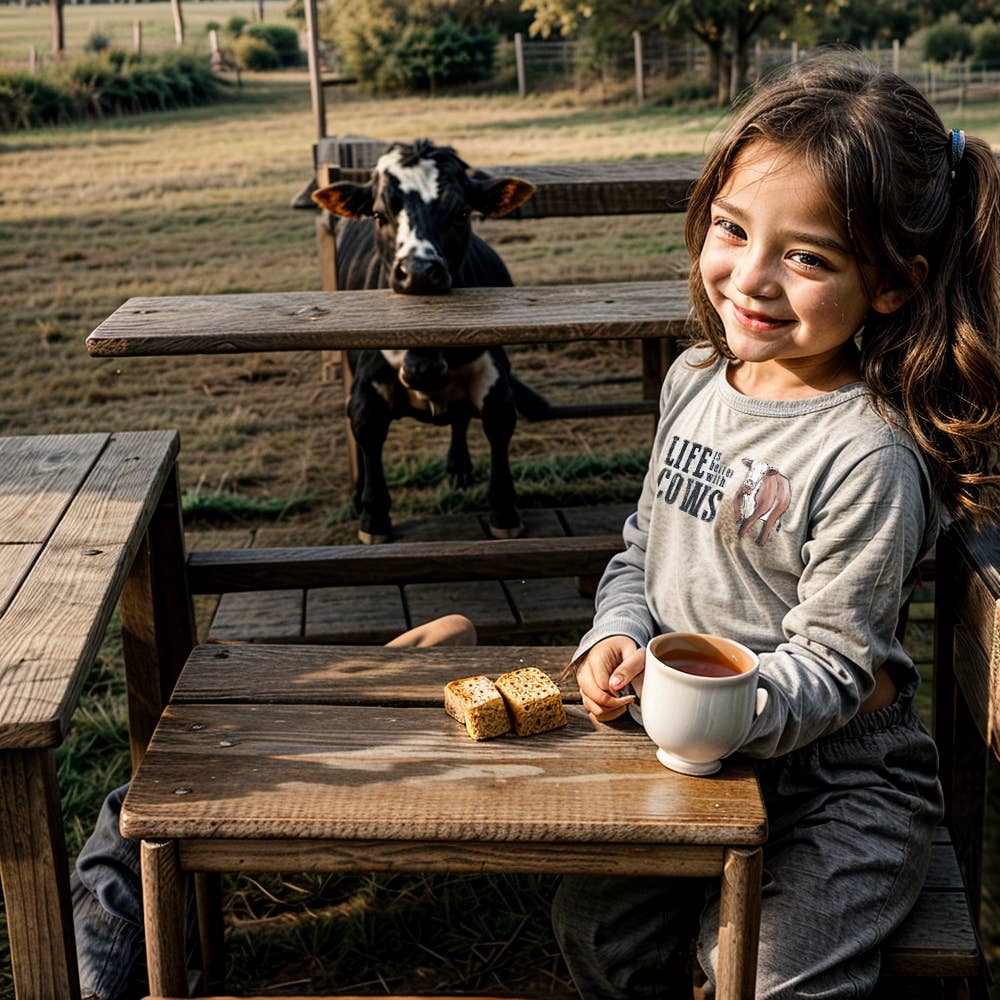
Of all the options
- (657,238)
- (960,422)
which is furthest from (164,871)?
(657,238)

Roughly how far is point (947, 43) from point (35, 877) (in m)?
35.5

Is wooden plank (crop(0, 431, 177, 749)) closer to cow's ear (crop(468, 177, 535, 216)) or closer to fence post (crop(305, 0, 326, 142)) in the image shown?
cow's ear (crop(468, 177, 535, 216))

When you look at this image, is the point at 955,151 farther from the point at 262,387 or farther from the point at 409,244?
the point at 262,387

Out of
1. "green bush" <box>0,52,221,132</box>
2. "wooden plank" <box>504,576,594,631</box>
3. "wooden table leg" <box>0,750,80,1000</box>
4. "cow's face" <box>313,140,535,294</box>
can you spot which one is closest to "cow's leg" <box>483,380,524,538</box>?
"wooden plank" <box>504,576,594,631</box>

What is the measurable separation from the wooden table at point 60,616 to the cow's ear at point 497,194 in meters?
1.63

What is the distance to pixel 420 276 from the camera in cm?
316

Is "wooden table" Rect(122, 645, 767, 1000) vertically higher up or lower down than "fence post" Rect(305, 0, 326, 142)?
lower down

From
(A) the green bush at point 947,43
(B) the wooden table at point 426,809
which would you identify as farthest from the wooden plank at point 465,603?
(A) the green bush at point 947,43

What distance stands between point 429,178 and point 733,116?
1.99 m

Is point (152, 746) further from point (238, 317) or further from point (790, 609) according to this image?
point (238, 317)

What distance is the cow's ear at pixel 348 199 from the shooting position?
386cm

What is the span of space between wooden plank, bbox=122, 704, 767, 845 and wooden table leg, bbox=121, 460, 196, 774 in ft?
1.92

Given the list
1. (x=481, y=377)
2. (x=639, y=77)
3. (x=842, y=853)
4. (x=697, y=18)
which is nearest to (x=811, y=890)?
(x=842, y=853)

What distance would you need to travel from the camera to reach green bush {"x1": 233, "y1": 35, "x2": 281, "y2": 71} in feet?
115
